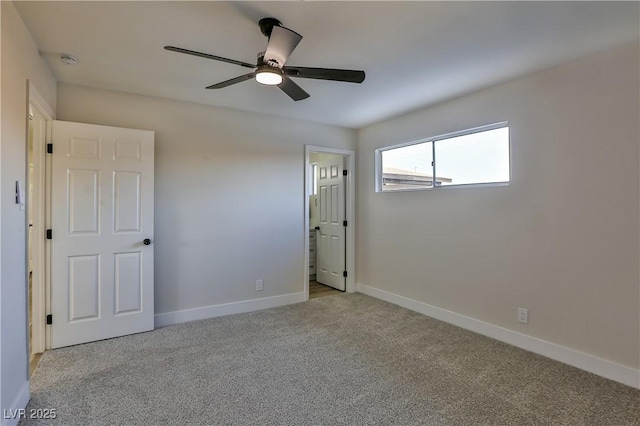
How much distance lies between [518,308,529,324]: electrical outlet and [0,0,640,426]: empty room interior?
52 millimetres

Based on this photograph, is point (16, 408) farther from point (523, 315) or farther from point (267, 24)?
point (523, 315)

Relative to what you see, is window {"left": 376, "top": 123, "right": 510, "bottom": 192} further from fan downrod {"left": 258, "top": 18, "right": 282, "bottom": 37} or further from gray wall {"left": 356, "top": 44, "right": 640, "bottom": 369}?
fan downrod {"left": 258, "top": 18, "right": 282, "bottom": 37}

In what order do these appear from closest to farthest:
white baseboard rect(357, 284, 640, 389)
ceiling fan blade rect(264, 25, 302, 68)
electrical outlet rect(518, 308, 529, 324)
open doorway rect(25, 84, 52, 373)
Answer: ceiling fan blade rect(264, 25, 302, 68) → white baseboard rect(357, 284, 640, 389) → open doorway rect(25, 84, 52, 373) → electrical outlet rect(518, 308, 529, 324)

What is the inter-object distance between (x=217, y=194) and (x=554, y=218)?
3338mm

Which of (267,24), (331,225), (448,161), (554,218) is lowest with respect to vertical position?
(331,225)

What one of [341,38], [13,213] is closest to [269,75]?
[341,38]

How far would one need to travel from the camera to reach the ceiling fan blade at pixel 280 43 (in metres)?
1.71

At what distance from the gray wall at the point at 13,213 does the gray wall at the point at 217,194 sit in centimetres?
113

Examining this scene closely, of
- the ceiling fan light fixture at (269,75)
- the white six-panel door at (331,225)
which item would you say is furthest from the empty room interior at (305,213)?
the white six-panel door at (331,225)

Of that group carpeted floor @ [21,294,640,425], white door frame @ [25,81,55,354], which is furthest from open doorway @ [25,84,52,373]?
carpeted floor @ [21,294,640,425]

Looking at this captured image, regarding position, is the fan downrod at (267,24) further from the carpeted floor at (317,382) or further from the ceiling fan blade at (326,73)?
the carpeted floor at (317,382)

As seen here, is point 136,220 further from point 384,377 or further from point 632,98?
point 632,98

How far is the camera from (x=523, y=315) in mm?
2859

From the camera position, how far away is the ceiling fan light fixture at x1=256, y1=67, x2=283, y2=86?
2.01 metres
